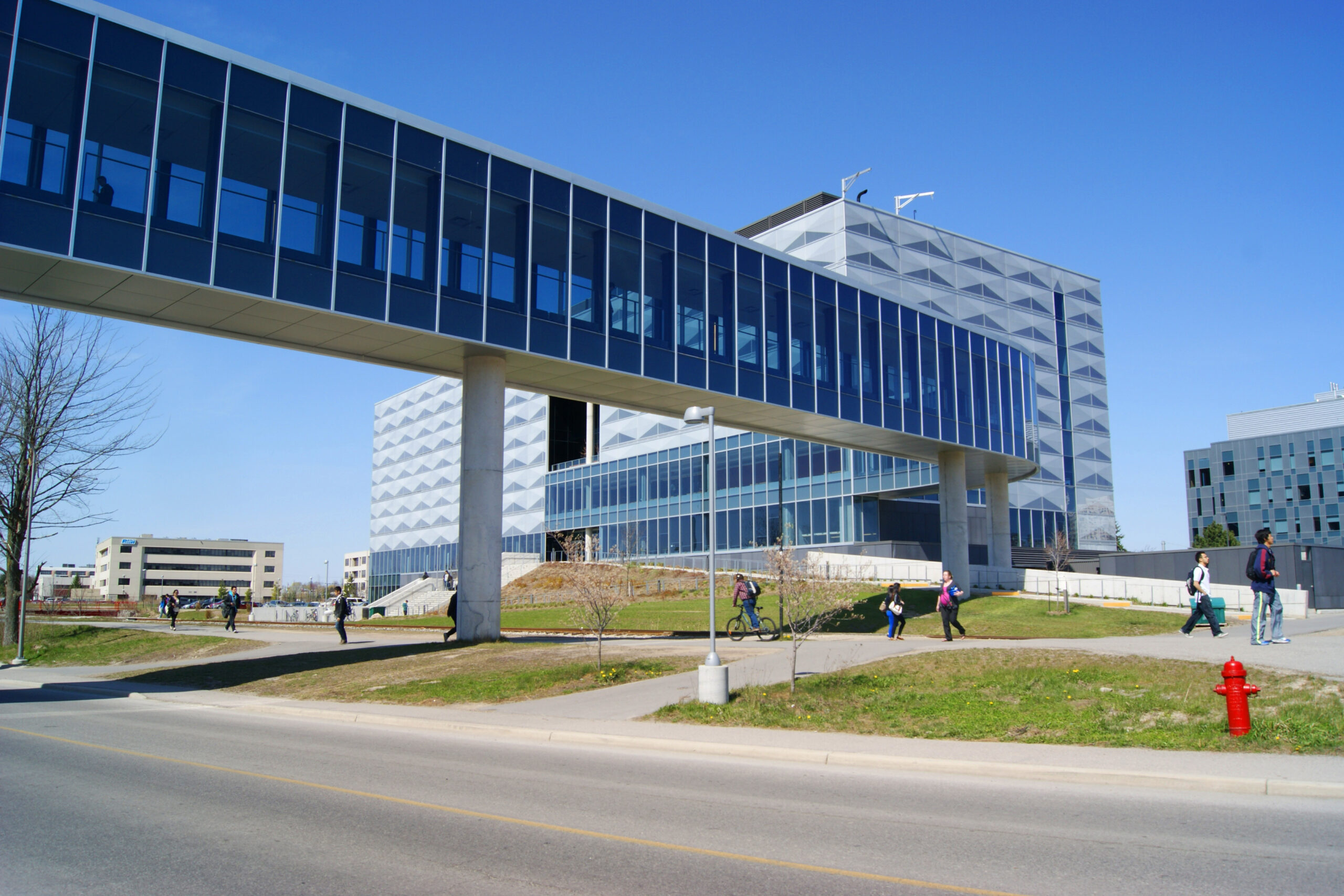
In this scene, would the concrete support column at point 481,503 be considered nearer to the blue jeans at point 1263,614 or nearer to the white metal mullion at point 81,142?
the white metal mullion at point 81,142

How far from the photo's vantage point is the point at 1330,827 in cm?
737

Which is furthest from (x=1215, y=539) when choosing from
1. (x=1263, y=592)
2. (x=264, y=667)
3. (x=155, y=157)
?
(x=155, y=157)

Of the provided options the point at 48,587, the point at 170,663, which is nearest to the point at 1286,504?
the point at 170,663

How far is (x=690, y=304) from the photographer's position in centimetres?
2966

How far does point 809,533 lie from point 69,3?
49264 millimetres

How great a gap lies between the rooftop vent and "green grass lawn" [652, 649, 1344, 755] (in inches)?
2066

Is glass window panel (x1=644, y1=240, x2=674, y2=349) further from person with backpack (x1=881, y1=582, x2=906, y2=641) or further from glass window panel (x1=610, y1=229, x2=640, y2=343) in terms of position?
person with backpack (x1=881, y1=582, x2=906, y2=641)

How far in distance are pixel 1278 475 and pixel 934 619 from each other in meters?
108

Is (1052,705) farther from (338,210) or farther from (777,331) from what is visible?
(777,331)

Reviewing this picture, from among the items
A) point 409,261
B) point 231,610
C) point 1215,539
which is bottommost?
point 231,610

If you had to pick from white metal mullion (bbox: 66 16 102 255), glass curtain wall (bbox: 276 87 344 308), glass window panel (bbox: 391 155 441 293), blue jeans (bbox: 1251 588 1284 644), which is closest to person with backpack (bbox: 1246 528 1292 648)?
blue jeans (bbox: 1251 588 1284 644)

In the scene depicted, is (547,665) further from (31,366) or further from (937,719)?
(31,366)

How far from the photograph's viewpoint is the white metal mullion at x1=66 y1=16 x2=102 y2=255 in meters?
18.4

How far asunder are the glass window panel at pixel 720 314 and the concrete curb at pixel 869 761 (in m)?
17.6
